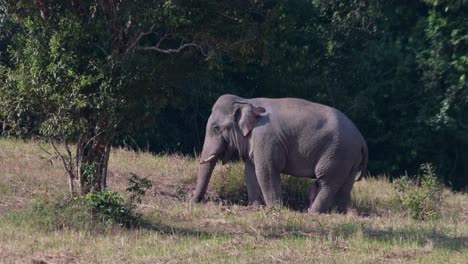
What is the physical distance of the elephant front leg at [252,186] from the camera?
55.7 feet

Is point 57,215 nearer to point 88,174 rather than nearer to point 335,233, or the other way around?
point 88,174

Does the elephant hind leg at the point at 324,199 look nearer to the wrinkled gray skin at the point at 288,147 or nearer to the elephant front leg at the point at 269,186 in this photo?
the wrinkled gray skin at the point at 288,147

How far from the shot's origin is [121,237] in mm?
12211

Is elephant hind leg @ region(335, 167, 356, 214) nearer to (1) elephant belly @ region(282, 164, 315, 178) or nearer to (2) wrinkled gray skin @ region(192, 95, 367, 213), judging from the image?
(2) wrinkled gray skin @ region(192, 95, 367, 213)

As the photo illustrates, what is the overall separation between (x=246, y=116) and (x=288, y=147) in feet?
3.00

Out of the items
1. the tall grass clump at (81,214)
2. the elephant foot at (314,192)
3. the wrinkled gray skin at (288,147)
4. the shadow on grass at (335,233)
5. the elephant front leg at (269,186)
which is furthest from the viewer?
the elephant foot at (314,192)

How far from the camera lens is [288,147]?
16.9m

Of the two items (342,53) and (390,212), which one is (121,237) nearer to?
(390,212)

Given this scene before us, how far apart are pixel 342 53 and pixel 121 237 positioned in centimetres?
1413

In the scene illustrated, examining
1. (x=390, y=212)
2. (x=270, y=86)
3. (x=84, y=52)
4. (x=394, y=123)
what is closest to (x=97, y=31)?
(x=84, y=52)

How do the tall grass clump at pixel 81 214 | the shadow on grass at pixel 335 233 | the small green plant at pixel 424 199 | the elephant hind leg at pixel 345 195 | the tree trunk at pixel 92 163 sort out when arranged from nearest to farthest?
the shadow on grass at pixel 335 233 < the tall grass clump at pixel 81 214 < the tree trunk at pixel 92 163 < the small green plant at pixel 424 199 < the elephant hind leg at pixel 345 195

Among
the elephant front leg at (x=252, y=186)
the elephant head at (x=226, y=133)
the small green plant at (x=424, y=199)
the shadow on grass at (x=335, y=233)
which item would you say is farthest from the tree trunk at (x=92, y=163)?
the small green plant at (x=424, y=199)

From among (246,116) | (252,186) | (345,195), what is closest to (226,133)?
(246,116)

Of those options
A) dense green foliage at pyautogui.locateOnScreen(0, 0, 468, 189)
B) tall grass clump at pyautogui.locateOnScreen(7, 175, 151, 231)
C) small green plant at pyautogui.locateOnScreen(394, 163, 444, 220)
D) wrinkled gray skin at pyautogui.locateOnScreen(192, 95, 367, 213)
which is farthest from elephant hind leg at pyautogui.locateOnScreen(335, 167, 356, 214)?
tall grass clump at pyautogui.locateOnScreen(7, 175, 151, 231)
